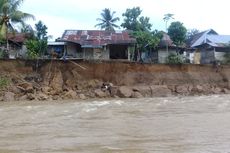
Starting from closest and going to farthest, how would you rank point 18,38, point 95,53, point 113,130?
point 113,130 < point 95,53 < point 18,38

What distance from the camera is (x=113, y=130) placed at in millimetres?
13812

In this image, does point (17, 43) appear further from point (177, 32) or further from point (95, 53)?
point (177, 32)

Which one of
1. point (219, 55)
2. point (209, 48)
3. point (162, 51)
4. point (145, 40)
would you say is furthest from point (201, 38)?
point (145, 40)

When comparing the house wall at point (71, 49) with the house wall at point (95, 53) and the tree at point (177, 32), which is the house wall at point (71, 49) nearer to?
the house wall at point (95, 53)

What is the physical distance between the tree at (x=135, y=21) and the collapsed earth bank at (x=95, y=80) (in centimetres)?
715

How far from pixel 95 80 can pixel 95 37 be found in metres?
5.57

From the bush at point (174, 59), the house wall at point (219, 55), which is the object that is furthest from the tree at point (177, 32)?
the bush at point (174, 59)

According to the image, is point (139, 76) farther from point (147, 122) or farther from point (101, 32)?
point (147, 122)

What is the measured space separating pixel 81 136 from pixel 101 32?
79.2ft

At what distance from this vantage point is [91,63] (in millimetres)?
31203

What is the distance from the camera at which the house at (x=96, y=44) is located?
113 ft

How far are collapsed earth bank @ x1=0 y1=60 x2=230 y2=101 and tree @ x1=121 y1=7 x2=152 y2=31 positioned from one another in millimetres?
7146

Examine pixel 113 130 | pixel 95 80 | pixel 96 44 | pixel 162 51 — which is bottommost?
pixel 113 130

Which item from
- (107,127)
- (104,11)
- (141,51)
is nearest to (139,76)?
(141,51)
